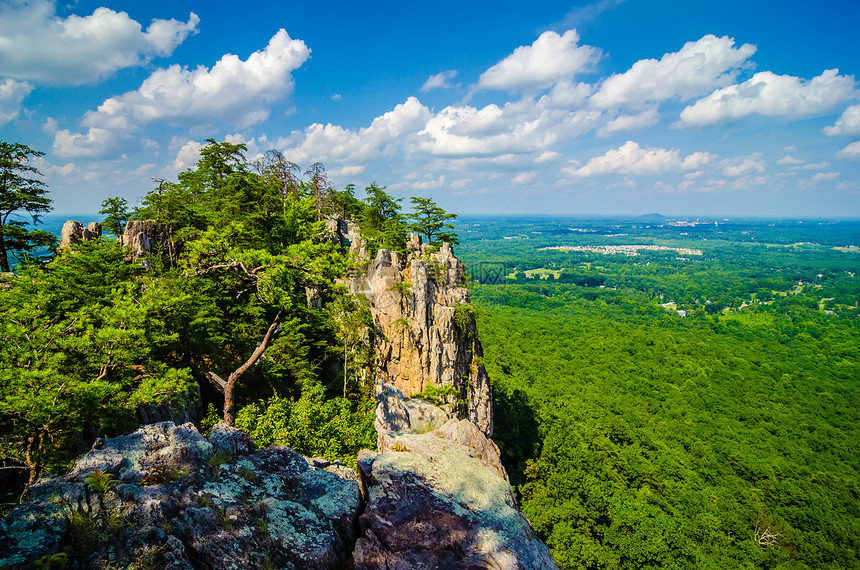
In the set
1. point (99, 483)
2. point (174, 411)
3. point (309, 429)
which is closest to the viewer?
point (99, 483)

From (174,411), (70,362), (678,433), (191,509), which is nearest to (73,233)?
(70,362)

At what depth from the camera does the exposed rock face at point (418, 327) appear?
1950 centimetres

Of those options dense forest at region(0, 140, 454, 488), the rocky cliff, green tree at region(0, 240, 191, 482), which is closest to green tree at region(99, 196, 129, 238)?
dense forest at region(0, 140, 454, 488)

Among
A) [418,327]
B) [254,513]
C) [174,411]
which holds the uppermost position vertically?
[254,513]

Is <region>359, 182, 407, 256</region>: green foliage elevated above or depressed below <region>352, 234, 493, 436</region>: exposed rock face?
above

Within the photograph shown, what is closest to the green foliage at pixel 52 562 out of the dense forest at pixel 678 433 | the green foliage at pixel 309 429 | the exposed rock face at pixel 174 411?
the exposed rock face at pixel 174 411

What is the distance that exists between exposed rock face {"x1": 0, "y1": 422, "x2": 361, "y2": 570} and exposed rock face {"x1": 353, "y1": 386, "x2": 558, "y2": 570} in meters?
0.42

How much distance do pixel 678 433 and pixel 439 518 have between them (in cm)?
4613

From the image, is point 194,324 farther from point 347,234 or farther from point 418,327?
point 347,234

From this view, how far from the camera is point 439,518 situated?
5.86 meters

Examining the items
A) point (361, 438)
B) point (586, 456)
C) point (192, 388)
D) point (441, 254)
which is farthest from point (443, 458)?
point (586, 456)

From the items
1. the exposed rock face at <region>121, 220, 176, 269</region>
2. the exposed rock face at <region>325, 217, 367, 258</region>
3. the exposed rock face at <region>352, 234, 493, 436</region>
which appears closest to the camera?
the exposed rock face at <region>121, 220, 176, 269</region>

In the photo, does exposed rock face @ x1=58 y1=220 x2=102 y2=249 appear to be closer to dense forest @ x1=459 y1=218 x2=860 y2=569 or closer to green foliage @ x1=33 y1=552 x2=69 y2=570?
green foliage @ x1=33 y1=552 x2=69 y2=570

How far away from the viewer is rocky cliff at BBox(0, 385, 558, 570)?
424 cm
